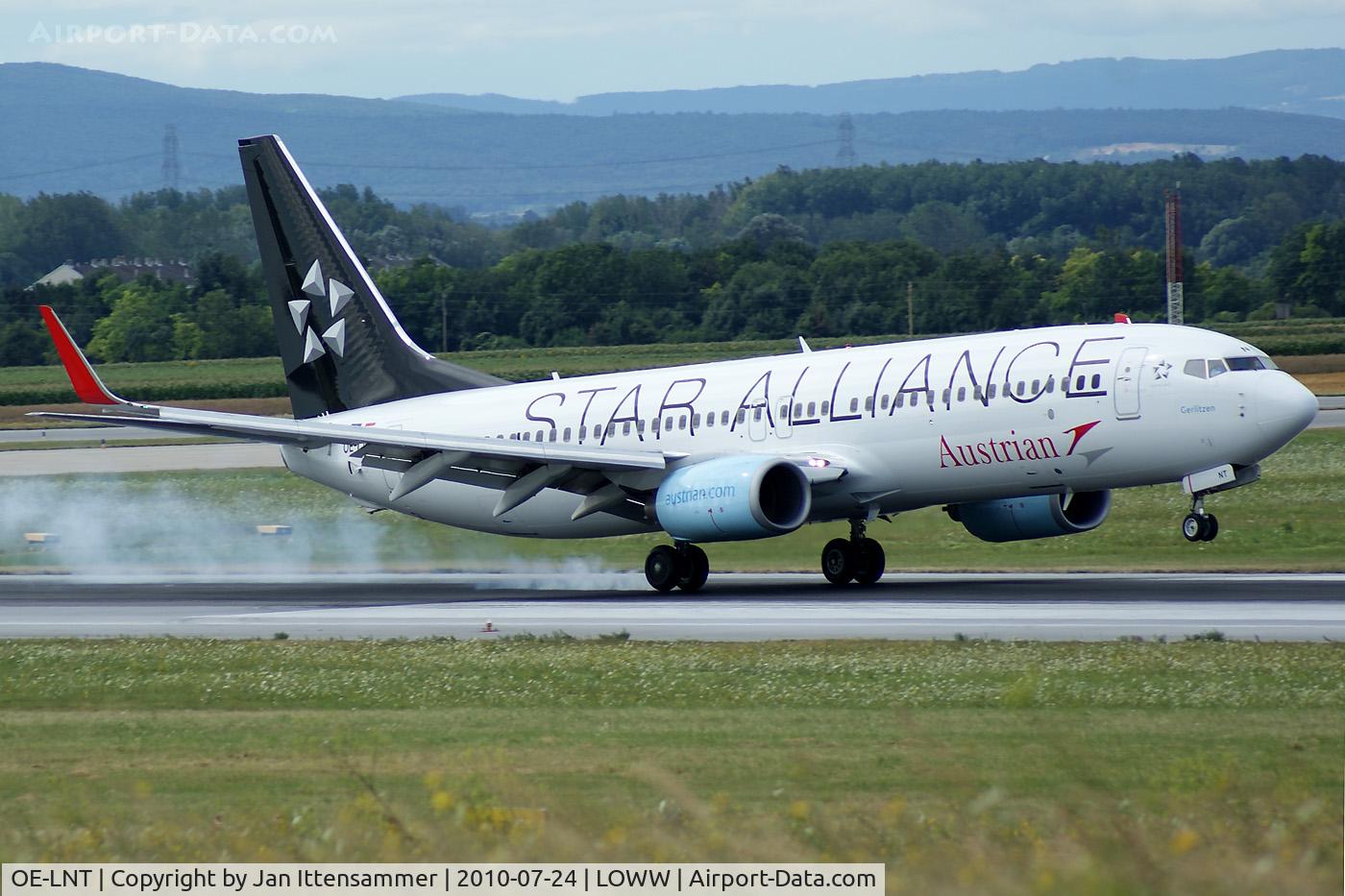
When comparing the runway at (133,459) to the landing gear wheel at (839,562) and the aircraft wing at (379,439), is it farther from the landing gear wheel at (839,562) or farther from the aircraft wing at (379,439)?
the landing gear wheel at (839,562)

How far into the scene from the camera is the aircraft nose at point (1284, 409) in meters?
28.1

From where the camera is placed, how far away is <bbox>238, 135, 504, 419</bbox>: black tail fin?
37188mm

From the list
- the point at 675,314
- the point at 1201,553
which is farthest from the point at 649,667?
the point at 675,314

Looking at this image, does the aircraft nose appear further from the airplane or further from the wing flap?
the wing flap

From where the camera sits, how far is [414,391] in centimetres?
3766

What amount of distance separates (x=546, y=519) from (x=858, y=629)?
444 inches

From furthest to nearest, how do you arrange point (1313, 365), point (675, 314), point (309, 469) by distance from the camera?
point (675, 314)
point (1313, 365)
point (309, 469)

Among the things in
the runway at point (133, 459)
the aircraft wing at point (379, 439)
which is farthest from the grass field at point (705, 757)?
the runway at point (133, 459)

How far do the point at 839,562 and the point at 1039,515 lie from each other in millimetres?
3788

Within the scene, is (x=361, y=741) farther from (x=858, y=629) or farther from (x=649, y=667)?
(x=858, y=629)

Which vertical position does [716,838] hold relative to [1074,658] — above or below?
above

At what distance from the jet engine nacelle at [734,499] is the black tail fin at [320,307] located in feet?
27.4

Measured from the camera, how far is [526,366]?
78.9 m

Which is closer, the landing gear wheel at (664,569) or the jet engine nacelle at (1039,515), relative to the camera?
the jet engine nacelle at (1039,515)
